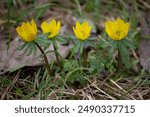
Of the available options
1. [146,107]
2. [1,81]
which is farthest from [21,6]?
[146,107]

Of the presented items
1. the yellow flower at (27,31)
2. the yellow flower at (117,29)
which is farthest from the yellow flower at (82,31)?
the yellow flower at (27,31)

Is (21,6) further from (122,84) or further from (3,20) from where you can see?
(122,84)

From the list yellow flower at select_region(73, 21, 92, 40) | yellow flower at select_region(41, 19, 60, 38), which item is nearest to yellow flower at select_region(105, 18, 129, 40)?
yellow flower at select_region(73, 21, 92, 40)

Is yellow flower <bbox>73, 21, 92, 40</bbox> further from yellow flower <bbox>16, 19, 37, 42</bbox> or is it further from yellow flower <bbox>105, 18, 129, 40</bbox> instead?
yellow flower <bbox>16, 19, 37, 42</bbox>

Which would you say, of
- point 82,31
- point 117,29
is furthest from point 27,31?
point 117,29

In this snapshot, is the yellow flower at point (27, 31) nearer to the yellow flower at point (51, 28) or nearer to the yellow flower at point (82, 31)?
the yellow flower at point (51, 28)

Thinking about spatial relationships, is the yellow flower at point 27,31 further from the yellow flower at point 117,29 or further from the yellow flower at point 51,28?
the yellow flower at point 117,29

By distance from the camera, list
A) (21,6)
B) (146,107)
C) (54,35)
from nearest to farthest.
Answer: (146,107), (54,35), (21,6)
